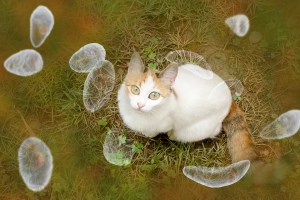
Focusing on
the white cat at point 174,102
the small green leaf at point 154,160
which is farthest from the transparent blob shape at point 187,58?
the small green leaf at point 154,160

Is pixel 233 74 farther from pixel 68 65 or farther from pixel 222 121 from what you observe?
pixel 68 65

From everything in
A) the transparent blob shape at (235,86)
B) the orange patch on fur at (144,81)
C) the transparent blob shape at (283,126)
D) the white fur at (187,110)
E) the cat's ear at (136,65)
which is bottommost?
the transparent blob shape at (283,126)

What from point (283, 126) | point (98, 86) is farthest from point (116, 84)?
point (283, 126)

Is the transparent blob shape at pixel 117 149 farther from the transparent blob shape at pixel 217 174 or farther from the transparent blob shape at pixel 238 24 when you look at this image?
the transparent blob shape at pixel 238 24

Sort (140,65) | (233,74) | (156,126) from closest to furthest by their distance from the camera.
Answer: (140,65) < (156,126) < (233,74)

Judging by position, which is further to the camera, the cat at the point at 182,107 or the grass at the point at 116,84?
the grass at the point at 116,84

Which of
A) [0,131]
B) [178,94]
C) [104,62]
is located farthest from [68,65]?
[178,94]
